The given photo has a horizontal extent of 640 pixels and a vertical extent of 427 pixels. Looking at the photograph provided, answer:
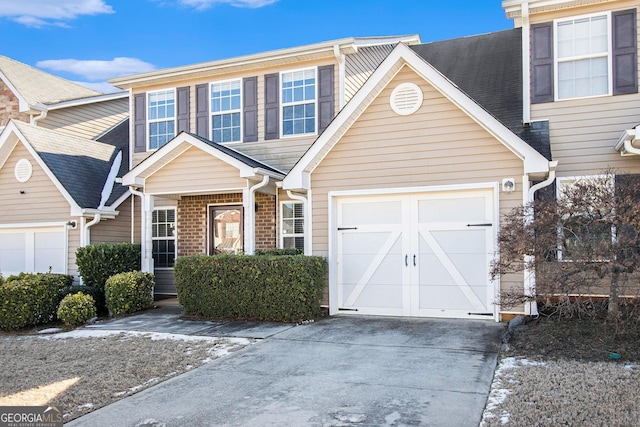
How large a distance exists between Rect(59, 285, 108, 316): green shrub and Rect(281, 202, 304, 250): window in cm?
428

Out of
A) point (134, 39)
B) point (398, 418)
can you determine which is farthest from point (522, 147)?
point (134, 39)

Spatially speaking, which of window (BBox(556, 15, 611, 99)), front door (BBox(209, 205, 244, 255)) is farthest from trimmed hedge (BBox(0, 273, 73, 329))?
window (BBox(556, 15, 611, 99))

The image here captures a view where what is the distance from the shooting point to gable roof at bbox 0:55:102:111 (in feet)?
54.0

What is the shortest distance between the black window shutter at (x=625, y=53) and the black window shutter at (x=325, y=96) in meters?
5.74

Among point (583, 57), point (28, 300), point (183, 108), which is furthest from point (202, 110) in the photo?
point (583, 57)

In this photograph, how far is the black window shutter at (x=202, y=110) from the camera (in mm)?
13648

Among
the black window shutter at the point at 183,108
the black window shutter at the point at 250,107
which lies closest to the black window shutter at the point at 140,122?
the black window shutter at the point at 183,108

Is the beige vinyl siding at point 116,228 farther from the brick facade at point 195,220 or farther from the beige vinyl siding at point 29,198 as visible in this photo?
the brick facade at point 195,220

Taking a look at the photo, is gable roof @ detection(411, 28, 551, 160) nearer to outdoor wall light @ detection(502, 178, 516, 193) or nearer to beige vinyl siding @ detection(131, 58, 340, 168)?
outdoor wall light @ detection(502, 178, 516, 193)

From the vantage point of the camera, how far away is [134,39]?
Answer: 25219 mm

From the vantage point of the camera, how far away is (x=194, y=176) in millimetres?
11852

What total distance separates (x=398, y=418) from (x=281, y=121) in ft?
30.4

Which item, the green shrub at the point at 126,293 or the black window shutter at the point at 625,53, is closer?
the black window shutter at the point at 625,53

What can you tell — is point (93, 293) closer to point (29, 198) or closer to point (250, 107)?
point (29, 198)
